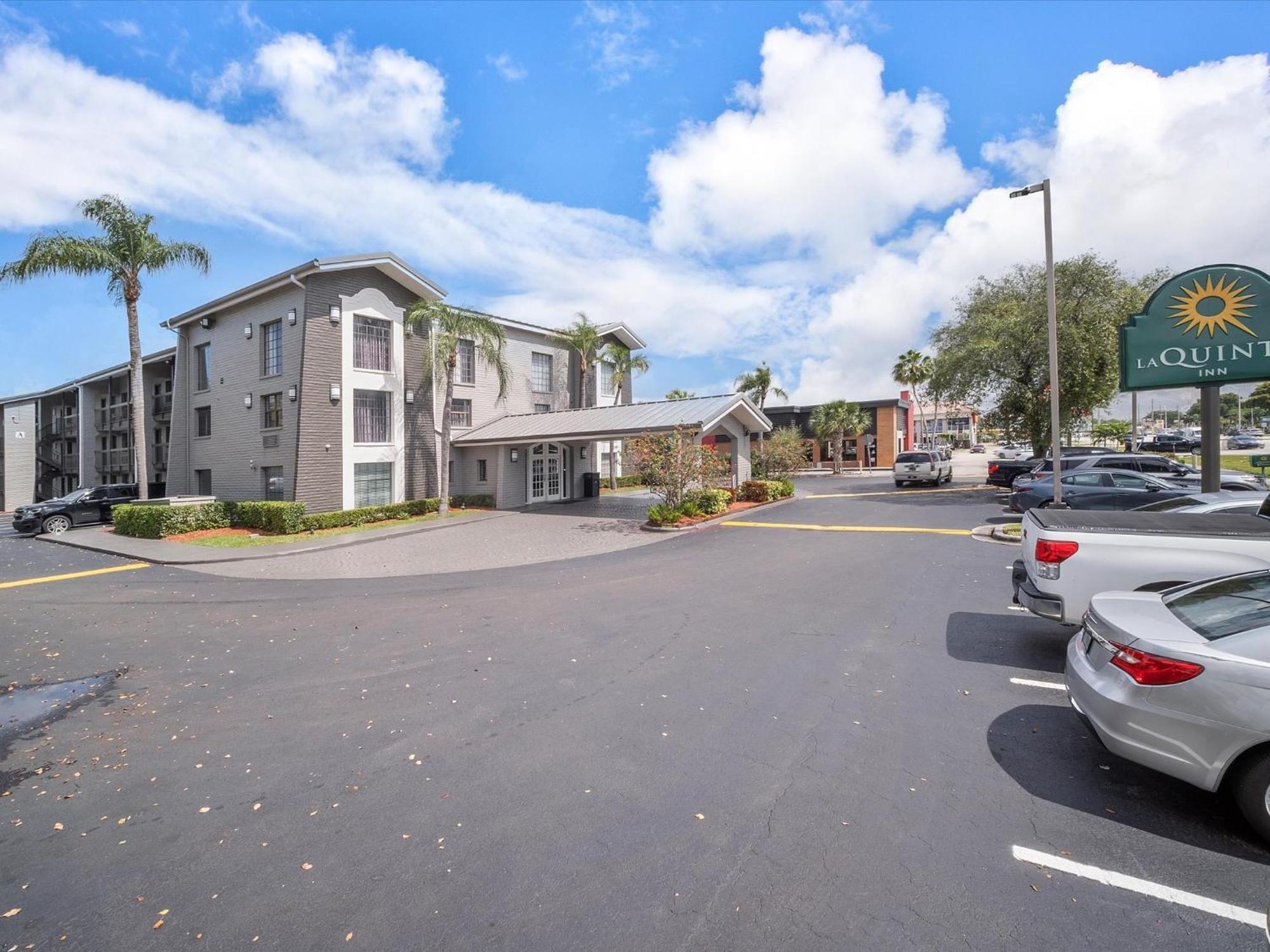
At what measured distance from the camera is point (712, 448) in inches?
757

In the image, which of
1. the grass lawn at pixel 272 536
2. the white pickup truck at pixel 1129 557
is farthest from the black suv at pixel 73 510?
the white pickup truck at pixel 1129 557

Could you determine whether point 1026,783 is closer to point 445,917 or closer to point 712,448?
point 445,917

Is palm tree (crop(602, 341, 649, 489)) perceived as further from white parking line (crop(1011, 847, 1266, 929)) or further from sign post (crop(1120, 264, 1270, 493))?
white parking line (crop(1011, 847, 1266, 929))

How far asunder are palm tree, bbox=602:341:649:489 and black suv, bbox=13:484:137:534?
2206 cm

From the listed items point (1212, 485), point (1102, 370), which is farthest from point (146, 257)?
point (1102, 370)

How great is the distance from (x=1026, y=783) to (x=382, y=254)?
23.9 m

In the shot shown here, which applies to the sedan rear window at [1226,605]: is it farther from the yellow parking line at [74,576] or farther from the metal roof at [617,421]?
the yellow parking line at [74,576]

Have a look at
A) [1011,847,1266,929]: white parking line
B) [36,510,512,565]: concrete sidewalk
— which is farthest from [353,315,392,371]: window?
[1011,847,1266,929]: white parking line

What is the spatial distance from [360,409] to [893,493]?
2327 cm

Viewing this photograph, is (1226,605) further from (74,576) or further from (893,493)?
(893,493)

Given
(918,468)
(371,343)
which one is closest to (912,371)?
(918,468)

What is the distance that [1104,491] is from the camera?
14.7 m

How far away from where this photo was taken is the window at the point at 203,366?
25.1 meters

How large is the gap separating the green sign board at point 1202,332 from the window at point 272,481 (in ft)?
84.0
